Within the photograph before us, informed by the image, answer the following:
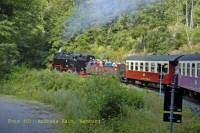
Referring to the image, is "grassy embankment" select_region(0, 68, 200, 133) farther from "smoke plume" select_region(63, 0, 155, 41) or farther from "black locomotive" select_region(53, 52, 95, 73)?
"black locomotive" select_region(53, 52, 95, 73)

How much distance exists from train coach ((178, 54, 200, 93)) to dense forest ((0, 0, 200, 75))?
594 cm

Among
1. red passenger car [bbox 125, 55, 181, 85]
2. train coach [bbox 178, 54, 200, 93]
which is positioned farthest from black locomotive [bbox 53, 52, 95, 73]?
train coach [bbox 178, 54, 200, 93]

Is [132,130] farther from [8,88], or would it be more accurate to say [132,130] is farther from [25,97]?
[8,88]

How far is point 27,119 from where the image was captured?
17828mm

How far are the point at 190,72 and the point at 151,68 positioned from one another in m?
8.29

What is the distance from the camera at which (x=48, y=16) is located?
1763 inches

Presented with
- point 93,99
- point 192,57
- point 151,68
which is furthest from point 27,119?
point 151,68

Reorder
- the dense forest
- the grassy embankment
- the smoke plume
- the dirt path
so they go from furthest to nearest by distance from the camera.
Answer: the dense forest < the smoke plume < the dirt path < the grassy embankment

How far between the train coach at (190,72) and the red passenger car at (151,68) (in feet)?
3.96

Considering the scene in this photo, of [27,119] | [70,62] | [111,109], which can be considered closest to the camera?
[111,109]

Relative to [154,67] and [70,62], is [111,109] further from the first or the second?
[70,62]

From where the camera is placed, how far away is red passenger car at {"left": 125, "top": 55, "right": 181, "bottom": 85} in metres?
30.8

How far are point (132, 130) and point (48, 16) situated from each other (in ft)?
102

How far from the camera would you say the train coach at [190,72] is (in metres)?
24.2
